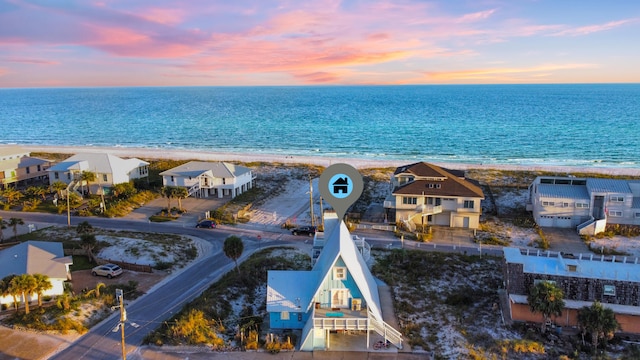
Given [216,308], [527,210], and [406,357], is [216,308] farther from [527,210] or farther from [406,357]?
[527,210]

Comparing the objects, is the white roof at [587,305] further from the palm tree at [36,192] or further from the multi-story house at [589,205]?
the palm tree at [36,192]

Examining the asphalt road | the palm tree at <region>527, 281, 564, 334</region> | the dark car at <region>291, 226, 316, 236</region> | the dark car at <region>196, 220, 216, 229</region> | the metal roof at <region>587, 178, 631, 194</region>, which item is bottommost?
the asphalt road

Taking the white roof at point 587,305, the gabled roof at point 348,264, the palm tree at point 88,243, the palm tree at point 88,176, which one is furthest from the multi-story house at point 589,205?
the palm tree at point 88,176

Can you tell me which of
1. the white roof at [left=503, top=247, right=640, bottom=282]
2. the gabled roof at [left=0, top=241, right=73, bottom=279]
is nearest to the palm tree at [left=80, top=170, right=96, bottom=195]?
the gabled roof at [left=0, top=241, right=73, bottom=279]

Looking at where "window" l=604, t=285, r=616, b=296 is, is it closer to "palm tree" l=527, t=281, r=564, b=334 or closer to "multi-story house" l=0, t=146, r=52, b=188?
"palm tree" l=527, t=281, r=564, b=334

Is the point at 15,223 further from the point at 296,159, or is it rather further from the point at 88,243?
the point at 296,159

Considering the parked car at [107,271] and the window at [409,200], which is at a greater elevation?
the window at [409,200]

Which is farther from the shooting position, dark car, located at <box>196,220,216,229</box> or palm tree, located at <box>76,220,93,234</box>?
dark car, located at <box>196,220,216,229</box>
